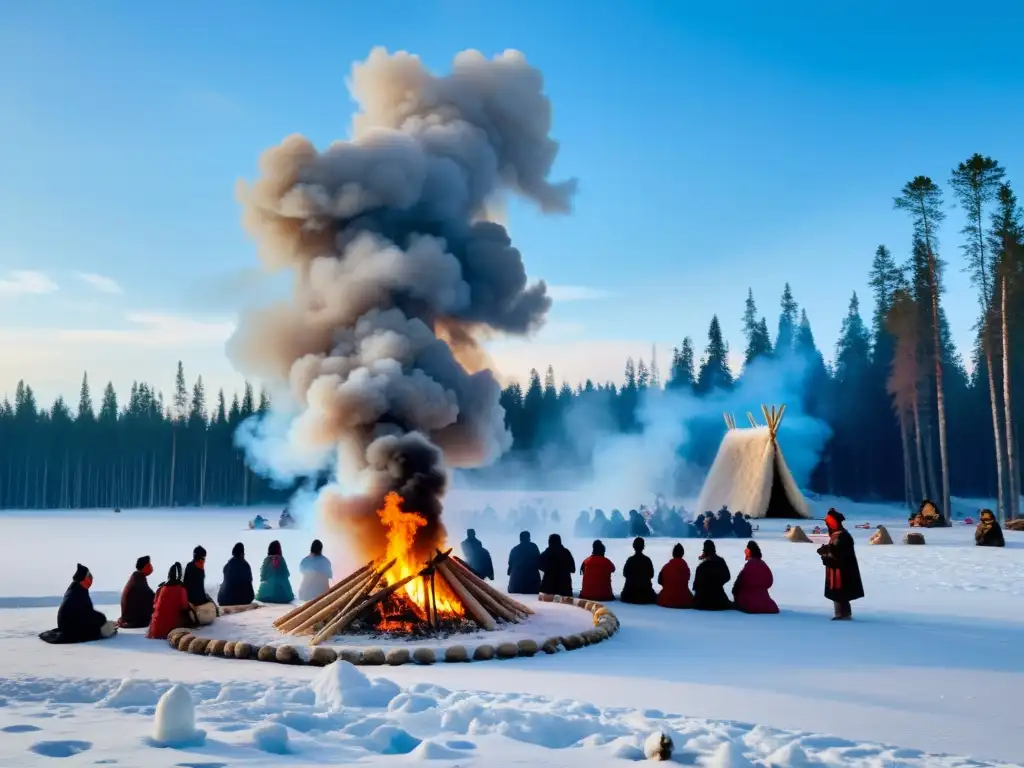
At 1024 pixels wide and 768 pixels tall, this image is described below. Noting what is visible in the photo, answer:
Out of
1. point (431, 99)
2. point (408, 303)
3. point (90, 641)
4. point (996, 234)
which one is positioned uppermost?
point (996, 234)

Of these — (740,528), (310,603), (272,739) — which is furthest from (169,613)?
(740,528)

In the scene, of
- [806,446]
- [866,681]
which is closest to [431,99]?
A: [866,681]

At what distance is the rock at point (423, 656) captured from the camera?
843 centimetres

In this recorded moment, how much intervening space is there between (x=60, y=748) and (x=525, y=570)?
8.84 m

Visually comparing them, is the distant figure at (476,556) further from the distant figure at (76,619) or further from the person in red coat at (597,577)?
the distant figure at (76,619)

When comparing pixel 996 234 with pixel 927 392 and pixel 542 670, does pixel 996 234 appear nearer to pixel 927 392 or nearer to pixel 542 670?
pixel 927 392

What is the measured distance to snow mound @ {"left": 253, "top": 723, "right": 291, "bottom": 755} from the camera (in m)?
5.39

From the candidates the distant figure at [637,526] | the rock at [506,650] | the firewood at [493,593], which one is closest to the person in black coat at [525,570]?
the firewood at [493,593]

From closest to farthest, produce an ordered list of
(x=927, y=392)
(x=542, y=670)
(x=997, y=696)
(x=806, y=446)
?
(x=997, y=696), (x=542, y=670), (x=927, y=392), (x=806, y=446)

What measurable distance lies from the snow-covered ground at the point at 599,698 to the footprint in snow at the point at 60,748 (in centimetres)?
2

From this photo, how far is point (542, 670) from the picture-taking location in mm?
8055

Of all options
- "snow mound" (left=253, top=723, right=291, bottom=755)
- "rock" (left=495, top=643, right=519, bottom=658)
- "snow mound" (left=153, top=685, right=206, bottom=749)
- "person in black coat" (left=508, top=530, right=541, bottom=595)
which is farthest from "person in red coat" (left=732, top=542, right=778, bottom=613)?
"snow mound" (left=153, top=685, right=206, bottom=749)

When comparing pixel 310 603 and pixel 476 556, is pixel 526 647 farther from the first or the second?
pixel 476 556

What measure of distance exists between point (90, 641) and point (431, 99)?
9703 mm
